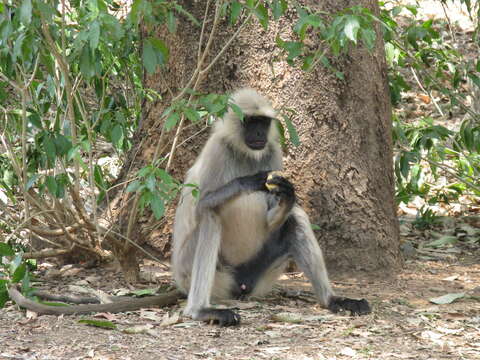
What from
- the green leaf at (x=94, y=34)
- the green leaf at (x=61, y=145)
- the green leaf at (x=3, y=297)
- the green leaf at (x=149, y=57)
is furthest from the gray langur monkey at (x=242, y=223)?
the green leaf at (x=94, y=34)

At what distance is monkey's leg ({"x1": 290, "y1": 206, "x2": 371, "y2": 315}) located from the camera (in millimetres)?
4734

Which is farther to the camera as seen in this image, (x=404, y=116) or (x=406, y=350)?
(x=404, y=116)

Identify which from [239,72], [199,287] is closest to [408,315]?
[199,287]

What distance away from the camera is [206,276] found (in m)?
4.58

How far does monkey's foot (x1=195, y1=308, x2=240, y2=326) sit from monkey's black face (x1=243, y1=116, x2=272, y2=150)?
1.09m

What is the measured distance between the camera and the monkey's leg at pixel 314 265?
15.5 feet

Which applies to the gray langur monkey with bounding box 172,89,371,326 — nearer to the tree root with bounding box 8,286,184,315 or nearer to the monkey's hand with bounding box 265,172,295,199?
the monkey's hand with bounding box 265,172,295,199

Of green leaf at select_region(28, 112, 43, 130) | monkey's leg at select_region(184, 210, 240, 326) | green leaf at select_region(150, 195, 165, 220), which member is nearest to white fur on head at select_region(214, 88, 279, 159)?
monkey's leg at select_region(184, 210, 240, 326)

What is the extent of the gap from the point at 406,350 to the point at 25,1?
2.58m

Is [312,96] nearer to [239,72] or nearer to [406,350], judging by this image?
[239,72]

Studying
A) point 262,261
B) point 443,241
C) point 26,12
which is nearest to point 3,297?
point 262,261

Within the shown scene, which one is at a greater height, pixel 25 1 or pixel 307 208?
pixel 25 1

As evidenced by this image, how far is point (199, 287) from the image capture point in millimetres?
4555

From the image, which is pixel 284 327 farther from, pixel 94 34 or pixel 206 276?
pixel 94 34
